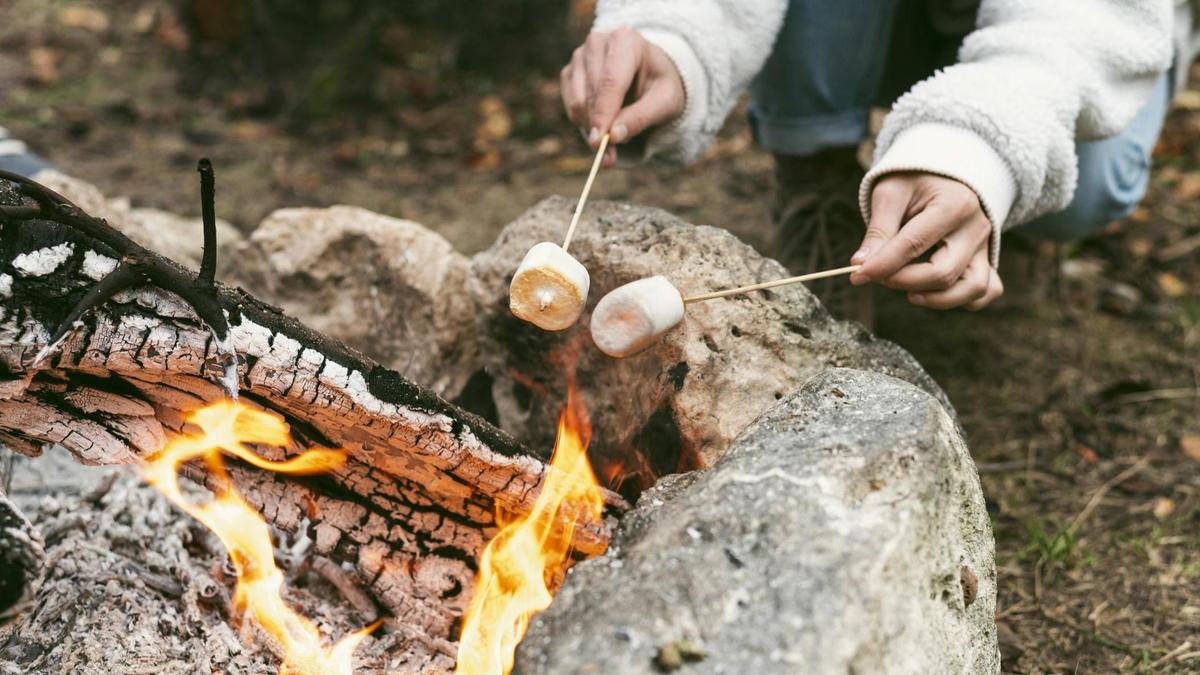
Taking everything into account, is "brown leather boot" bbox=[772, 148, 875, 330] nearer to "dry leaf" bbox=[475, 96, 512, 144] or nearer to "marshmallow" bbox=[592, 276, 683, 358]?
"marshmallow" bbox=[592, 276, 683, 358]

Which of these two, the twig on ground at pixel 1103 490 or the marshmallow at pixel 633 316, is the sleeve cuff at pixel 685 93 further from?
the twig on ground at pixel 1103 490

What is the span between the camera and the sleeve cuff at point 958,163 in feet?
5.87

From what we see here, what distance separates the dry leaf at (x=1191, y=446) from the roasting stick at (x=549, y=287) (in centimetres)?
188

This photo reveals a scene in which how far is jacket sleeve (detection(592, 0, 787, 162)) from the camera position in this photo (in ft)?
7.48

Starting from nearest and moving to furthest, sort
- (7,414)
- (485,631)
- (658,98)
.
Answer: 1. (7,414)
2. (485,631)
3. (658,98)

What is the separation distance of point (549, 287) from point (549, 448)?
0.56 metres

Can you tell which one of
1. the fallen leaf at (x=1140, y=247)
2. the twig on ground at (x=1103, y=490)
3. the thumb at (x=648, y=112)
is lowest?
the fallen leaf at (x=1140, y=247)

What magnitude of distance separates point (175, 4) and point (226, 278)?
3.82 metres

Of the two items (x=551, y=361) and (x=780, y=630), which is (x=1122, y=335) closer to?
(x=551, y=361)

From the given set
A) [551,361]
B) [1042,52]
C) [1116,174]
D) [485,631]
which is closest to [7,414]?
[485,631]

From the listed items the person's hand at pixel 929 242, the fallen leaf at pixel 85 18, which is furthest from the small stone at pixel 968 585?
the fallen leaf at pixel 85 18

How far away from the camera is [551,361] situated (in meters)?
2.08

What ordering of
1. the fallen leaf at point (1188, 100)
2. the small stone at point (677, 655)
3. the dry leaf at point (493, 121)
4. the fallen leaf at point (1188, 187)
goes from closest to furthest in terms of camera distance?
the small stone at point (677, 655)
the fallen leaf at point (1188, 187)
the fallen leaf at point (1188, 100)
the dry leaf at point (493, 121)

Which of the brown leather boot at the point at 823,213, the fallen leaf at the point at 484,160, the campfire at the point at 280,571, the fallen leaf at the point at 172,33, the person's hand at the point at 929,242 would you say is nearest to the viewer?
the campfire at the point at 280,571
